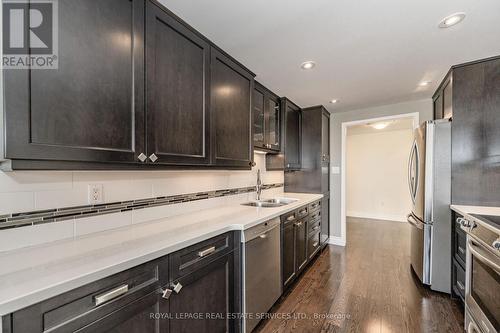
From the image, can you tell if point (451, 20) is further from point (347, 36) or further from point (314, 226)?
point (314, 226)

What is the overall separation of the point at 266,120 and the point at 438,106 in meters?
2.28

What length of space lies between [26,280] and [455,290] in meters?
3.21

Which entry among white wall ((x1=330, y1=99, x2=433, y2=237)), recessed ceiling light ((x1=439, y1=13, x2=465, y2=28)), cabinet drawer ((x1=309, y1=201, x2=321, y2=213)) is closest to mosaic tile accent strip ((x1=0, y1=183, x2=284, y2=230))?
cabinet drawer ((x1=309, y1=201, x2=321, y2=213))

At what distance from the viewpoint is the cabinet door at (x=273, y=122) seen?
9.07 feet

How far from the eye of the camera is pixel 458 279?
2.10 m

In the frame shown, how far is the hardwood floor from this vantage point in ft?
6.02

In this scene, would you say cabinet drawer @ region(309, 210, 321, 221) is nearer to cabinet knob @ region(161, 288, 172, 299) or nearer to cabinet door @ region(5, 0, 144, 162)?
cabinet knob @ region(161, 288, 172, 299)

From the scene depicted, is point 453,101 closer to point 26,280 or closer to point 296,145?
point 296,145

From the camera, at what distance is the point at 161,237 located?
1.25 metres

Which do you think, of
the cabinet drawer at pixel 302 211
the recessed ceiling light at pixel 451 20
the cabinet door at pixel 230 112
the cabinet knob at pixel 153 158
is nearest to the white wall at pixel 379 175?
the cabinet drawer at pixel 302 211

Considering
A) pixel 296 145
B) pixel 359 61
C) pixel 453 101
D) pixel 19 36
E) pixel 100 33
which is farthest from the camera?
pixel 296 145

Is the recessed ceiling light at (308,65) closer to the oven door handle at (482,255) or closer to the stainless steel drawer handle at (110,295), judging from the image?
the oven door handle at (482,255)

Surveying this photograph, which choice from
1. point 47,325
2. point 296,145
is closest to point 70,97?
point 47,325

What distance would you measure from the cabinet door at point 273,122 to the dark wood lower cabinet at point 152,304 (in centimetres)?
153
